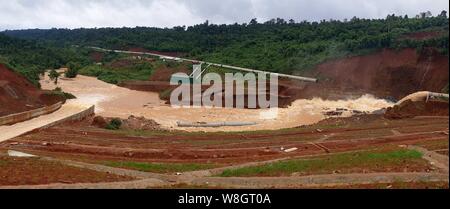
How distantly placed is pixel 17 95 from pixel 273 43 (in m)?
48.2

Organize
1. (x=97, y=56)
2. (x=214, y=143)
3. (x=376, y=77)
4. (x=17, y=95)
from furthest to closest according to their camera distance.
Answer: (x=97, y=56), (x=376, y=77), (x=17, y=95), (x=214, y=143)

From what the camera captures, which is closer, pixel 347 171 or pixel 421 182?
pixel 421 182

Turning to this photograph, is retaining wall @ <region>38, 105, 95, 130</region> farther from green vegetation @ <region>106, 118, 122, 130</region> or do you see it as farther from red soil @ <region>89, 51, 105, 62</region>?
red soil @ <region>89, 51, 105, 62</region>

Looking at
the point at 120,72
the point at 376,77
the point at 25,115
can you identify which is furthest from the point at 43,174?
the point at 120,72

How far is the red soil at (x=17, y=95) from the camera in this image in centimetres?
3673

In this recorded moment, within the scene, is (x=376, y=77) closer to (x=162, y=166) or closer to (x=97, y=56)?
(x=162, y=166)

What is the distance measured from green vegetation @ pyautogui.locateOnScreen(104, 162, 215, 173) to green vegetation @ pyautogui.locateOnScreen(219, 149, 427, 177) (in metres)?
1.85

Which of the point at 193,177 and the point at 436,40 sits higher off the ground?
the point at 436,40

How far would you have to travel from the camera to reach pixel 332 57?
63.3 meters

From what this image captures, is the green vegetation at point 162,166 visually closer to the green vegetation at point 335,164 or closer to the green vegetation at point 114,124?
the green vegetation at point 335,164

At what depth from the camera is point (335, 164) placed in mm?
17969

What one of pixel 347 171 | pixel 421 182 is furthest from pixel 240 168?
pixel 421 182
